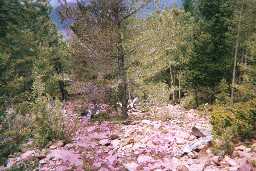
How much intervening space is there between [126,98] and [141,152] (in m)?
7.74

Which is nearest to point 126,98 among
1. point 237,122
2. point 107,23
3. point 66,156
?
point 107,23

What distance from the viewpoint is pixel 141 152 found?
1731 centimetres

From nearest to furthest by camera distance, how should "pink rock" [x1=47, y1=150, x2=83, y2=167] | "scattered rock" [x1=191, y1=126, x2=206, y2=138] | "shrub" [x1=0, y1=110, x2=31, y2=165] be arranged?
1. "shrub" [x1=0, y1=110, x2=31, y2=165]
2. "pink rock" [x1=47, y1=150, x2=83, y2=167]
3. "scattered rock" [x1=191, y1=126, x2=206, y2=138]

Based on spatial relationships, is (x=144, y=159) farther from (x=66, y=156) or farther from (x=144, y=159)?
(x=66, y=156)

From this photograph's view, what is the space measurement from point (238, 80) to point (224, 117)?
23.1 meters

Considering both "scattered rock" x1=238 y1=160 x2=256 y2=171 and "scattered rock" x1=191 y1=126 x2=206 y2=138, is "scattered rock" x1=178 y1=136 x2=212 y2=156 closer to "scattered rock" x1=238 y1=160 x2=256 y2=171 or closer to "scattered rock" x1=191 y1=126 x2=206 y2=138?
"scattered rock" x1=191 y1=126 x2=206 y2=138

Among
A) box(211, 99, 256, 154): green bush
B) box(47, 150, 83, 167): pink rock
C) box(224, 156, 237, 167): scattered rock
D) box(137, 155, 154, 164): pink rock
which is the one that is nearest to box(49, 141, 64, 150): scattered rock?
box(47, 150, 83, 167): pink rock

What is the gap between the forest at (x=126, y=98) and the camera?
1556 cm

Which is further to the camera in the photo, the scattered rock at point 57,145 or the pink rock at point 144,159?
the scattered rock at point 57,145

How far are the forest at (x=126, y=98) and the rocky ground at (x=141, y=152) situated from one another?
0.15 ft

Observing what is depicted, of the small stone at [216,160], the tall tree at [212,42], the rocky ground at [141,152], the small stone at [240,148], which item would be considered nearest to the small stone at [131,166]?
the rocky ground at [141,152]

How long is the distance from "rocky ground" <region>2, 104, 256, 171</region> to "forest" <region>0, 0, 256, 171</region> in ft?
0.15

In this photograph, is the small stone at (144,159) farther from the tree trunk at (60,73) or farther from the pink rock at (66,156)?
the tree trunk at (60,73)

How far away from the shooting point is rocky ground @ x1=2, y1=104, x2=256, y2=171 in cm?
1517
